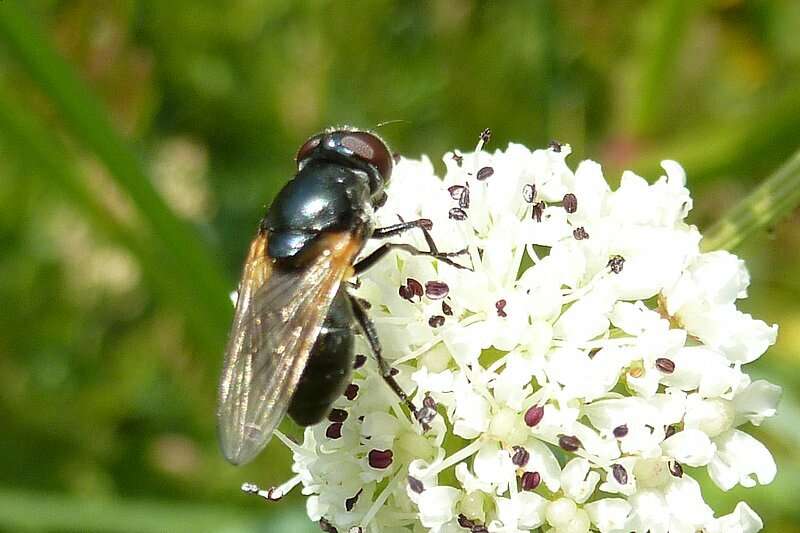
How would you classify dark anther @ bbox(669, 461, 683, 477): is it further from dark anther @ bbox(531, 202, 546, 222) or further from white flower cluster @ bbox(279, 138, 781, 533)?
dark anther @ bbox(531, 202, 546, 222)

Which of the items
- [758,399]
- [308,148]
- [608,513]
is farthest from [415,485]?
[308,148]

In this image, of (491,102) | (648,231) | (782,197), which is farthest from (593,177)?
(491,102)

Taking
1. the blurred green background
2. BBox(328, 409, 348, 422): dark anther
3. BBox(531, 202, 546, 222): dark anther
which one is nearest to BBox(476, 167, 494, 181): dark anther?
BBox(531, 202, 546, 222): dark anther

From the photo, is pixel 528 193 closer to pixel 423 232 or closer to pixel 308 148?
pixel 423 232

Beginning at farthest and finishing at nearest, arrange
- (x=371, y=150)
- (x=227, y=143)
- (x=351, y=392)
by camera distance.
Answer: (x=227, y=143), (x=371, y=150), (x=351, y=392)

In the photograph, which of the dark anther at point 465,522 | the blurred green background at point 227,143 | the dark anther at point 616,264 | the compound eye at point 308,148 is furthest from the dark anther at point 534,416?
the blurred green background at point 227,143

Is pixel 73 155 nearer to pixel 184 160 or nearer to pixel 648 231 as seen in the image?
pixel 184 160

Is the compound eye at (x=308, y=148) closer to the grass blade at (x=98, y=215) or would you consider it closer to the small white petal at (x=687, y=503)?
the grass blade at (x=98, y=215)
